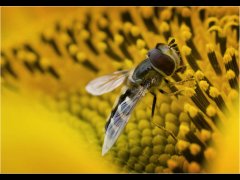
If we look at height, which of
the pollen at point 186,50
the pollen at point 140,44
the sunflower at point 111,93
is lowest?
the sunflower at point 111,93

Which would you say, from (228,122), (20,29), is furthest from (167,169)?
(20,29)

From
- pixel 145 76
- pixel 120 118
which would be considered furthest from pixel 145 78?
pixel 120 118

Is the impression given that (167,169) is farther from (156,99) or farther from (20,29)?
(20,29)

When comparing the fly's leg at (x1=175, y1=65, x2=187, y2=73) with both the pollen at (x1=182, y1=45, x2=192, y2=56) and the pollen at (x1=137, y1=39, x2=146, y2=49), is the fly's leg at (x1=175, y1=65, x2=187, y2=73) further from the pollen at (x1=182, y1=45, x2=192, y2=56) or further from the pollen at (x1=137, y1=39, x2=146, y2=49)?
the pollen at (x1=137, y1=39, x2=146, y2=49)

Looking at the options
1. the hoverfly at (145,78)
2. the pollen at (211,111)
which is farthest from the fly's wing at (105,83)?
the pollen at (211,111)

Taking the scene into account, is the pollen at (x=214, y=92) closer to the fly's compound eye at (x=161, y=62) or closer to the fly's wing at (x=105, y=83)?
the fly's compound eye at (x=161, y=62)

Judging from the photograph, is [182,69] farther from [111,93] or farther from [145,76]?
[111,93]
